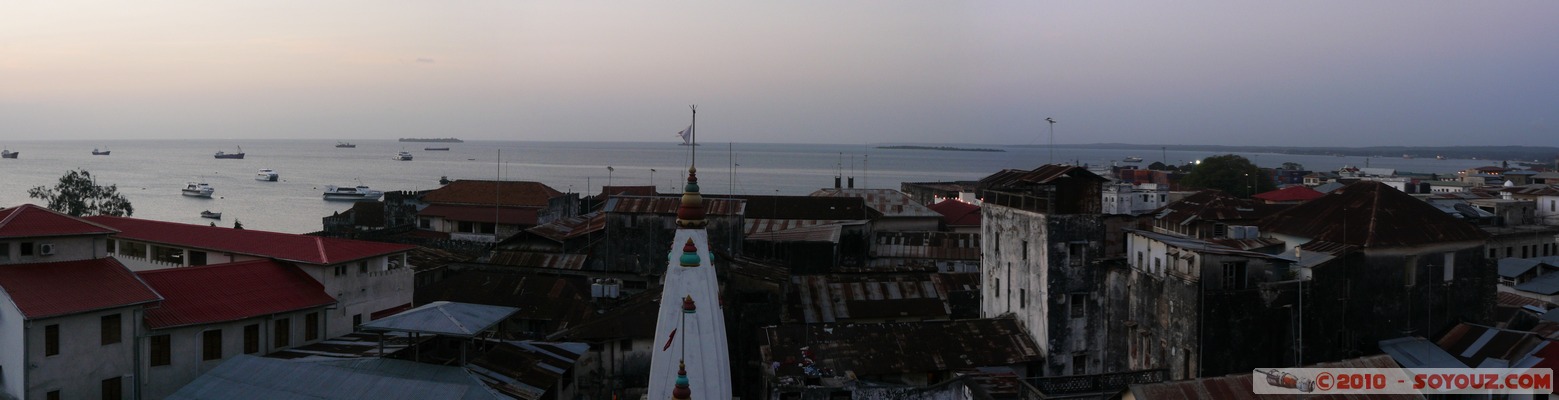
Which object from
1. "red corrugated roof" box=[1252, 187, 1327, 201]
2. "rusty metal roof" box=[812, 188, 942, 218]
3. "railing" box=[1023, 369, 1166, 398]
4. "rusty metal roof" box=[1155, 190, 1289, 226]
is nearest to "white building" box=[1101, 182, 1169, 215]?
"red corrugated roof" box=[1252, 187, 1327, 201]

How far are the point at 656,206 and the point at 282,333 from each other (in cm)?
1278

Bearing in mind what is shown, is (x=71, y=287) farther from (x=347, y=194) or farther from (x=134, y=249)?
(x=347, y=194)

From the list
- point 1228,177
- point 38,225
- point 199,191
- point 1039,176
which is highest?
point 1039,176

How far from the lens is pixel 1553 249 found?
136 feet

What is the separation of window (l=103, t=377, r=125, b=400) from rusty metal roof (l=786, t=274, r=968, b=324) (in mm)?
13842

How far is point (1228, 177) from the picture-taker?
282 ft

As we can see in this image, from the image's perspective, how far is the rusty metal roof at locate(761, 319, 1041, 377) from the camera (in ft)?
67.4

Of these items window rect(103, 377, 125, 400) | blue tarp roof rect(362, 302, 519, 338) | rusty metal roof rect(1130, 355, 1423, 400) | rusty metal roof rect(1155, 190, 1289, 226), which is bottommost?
window rect(103, 377, 125, 400)

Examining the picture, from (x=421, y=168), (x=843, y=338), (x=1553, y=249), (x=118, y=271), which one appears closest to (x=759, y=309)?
(x=843, y=338)

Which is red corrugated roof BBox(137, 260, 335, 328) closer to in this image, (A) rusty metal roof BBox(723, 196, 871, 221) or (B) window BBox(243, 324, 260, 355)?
(B) window BBox(243, 324, 260, 355)

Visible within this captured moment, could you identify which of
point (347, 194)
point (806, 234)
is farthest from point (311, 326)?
point (347, 194)

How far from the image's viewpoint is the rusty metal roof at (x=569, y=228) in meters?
33.5

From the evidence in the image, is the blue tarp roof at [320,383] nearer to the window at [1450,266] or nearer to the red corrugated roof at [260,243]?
the red corrugated roof at [260,243]

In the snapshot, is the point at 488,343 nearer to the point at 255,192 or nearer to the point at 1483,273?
the point at 1483,273
